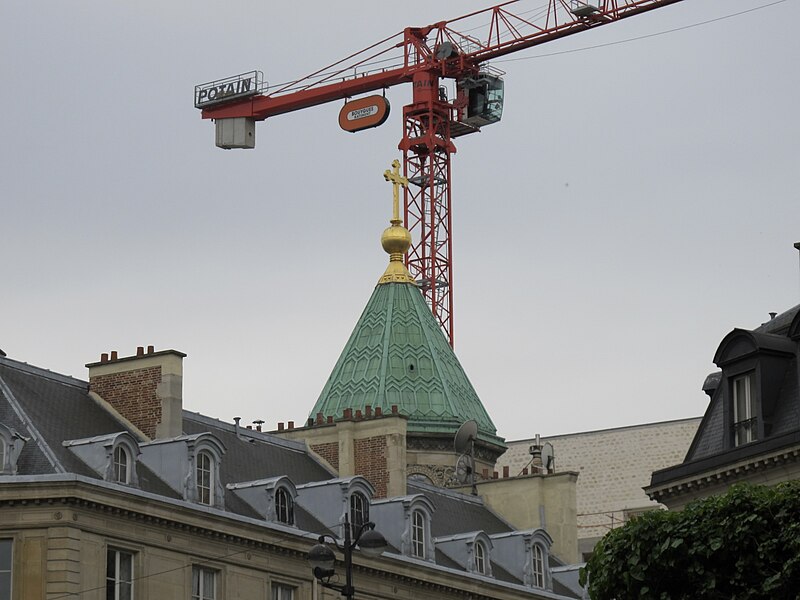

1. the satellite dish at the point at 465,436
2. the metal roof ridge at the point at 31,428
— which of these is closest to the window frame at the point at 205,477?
the metal roof ridge at the point at 31,428

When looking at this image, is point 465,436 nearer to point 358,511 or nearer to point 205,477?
point 358,511

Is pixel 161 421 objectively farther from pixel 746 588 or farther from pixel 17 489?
pixel 746 588

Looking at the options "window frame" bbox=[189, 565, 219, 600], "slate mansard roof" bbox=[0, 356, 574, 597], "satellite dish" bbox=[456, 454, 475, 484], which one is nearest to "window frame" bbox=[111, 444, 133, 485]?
"slate mansard roof" bbox=[0, 356, 574, 597]

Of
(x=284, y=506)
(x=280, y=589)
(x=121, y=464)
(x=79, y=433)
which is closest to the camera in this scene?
(x=121, y=464)

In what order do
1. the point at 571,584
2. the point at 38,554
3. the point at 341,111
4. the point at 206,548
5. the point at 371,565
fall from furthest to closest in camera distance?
the point at 341,111, the point at 571,584, the point at 371,565, the point at 206,548, the point at 38,554

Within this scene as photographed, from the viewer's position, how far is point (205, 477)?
5572 cm

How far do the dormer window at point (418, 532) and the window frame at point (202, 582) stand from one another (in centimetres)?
740

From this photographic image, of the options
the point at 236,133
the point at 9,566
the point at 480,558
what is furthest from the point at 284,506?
the point at 236,133

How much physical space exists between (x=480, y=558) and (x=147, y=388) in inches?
403

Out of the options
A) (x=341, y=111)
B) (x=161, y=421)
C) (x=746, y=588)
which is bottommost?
(x=746, y=588)

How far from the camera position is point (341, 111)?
109 meters

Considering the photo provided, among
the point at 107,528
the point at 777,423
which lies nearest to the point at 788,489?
the point at 777,423

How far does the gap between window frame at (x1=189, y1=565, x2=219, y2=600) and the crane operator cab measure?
52.8 m

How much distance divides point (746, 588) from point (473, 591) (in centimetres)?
2366
